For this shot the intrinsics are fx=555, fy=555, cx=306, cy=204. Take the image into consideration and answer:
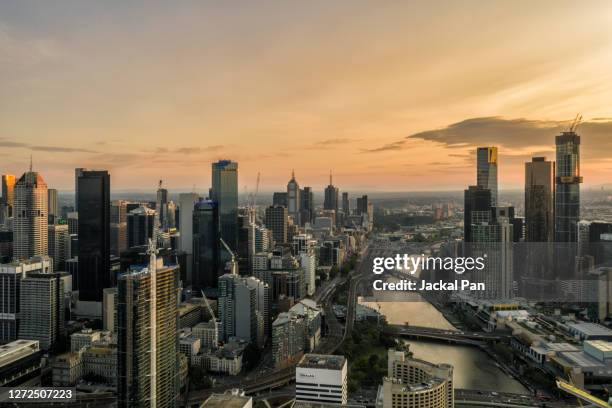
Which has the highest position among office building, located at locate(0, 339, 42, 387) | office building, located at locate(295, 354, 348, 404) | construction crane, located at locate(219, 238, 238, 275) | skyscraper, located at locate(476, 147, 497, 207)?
skyscraper, located at locate(476, 147, 497, 207)

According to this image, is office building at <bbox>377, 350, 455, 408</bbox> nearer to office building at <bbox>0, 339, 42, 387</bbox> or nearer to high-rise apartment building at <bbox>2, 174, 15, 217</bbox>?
office building at <bbox>0, 339, 42, 387</bbox>

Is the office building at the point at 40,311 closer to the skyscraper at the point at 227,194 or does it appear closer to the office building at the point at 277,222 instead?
the skyscraper at the point at 227,194

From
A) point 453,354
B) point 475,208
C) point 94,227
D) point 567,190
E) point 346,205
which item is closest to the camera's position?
point 453,354

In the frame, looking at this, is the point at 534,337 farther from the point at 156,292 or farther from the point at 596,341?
the point at 156,292

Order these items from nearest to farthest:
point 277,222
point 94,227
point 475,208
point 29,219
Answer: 1. point 94,227
2. point 29,219
3. point 475,208
4. point 277,222

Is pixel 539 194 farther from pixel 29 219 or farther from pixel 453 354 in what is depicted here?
pixel 29 219

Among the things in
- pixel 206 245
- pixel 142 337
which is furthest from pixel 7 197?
pixel 142 337

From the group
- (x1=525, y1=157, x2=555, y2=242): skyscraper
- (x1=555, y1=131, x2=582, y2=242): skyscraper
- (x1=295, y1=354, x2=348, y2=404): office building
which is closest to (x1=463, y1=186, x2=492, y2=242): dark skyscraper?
(x1=525, y1=157, x2=555, y2=242): skyscraper
